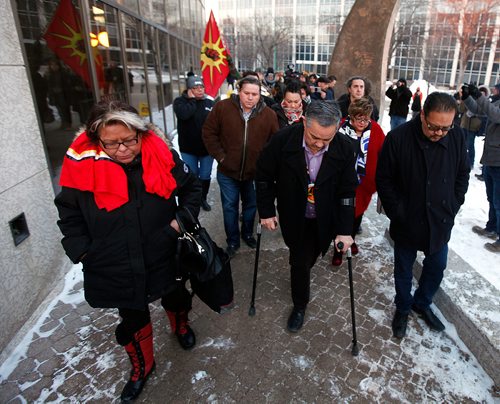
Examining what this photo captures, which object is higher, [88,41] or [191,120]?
[88,41]

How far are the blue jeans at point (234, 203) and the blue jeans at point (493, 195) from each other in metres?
3.06

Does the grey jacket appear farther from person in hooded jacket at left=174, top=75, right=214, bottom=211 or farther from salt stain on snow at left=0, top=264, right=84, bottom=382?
salt stain on snow at left=0, top=264, right=84, bottom=382

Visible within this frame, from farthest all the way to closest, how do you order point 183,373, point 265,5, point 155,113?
point 265,5, point 155,113, point 183,373

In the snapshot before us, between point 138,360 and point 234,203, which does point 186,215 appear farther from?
point 234,203

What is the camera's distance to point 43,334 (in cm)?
314

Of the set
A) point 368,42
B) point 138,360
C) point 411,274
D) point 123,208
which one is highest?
point 368,42

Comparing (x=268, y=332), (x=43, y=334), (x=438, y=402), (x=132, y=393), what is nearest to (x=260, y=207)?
(x=268, y=332)

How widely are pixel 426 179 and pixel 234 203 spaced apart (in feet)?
7.47

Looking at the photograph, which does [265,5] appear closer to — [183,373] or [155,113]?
[155,113]

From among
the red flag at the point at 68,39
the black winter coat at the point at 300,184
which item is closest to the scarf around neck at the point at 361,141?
the black winter coat at the point at 300,184

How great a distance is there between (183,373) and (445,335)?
230cm

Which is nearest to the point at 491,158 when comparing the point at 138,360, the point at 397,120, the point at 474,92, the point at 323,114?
the point at 474,92

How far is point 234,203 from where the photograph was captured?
4352 mm

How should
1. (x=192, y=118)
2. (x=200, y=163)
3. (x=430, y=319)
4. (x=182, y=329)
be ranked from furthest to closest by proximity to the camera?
(x=200, y=163), (x=192, y=118), (x=430, y=319), (x=182, y=329)
